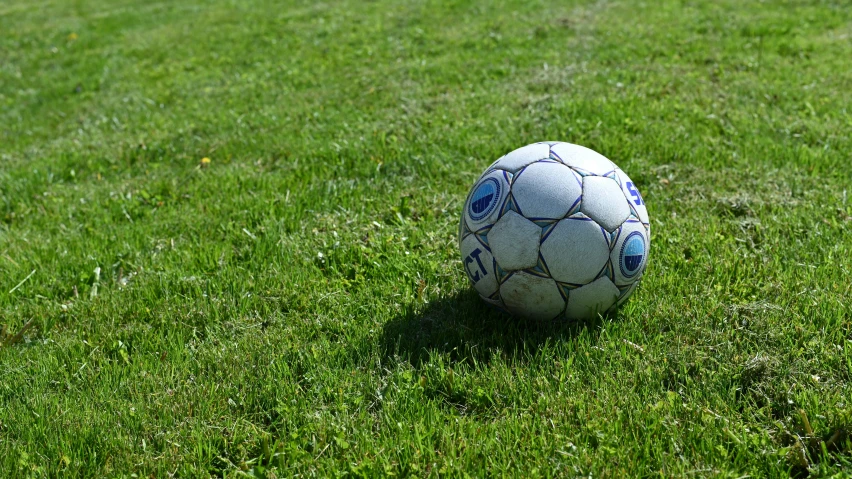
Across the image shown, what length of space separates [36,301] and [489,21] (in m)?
8.25

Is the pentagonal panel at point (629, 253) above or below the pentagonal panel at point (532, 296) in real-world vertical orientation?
above

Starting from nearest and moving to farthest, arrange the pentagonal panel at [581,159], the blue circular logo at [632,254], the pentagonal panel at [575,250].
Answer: the pentagonal panel at [575,250] → the blue circular logo at [632,254] → the pentagonal panel at [581,159]

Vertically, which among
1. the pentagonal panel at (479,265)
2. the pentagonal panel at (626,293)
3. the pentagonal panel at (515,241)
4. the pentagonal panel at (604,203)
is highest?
the pentagonal panel at (604,203)

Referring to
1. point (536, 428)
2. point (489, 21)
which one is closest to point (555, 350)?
point (536, 428)

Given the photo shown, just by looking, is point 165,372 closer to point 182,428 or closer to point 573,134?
point 182,428

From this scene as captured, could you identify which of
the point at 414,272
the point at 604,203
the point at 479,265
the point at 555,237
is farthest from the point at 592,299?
the point at 414,272

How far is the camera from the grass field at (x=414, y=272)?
325 centimetres

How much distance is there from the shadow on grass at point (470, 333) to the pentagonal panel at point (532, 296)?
0.36 ft

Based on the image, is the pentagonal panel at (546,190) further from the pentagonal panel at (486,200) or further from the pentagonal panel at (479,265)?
the pentagonal panel at (479,265)

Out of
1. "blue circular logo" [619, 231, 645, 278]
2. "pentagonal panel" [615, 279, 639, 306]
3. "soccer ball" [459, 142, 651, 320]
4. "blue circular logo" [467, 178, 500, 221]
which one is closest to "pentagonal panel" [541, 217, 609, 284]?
"soccer ball" [459, 142, 651, 320]

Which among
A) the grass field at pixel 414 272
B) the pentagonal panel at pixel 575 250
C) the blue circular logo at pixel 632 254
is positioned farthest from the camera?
the blue circular logo at pixel 632 254

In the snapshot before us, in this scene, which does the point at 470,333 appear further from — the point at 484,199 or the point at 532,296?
the point at 484,199

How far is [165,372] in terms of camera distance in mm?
3848

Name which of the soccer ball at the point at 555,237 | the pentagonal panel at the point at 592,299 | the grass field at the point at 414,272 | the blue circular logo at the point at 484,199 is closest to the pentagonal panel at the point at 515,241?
the soccer ball at the point at 555,237
